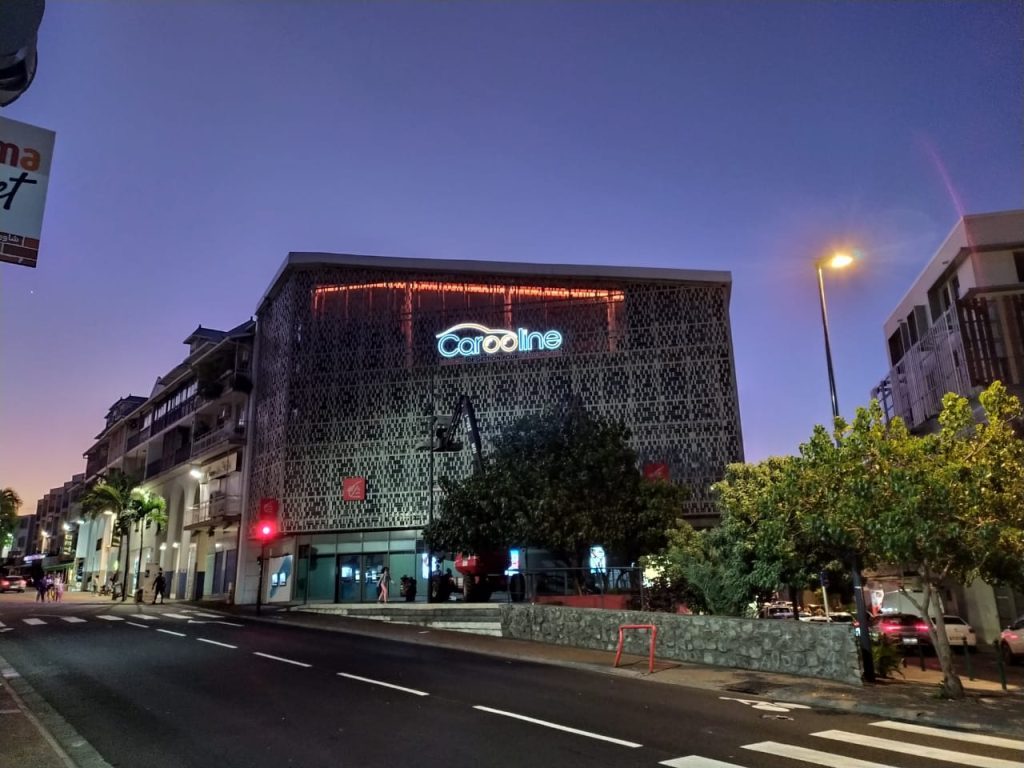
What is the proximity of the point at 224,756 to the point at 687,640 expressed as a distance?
1147 centimetres

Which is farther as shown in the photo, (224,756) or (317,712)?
(317,712)

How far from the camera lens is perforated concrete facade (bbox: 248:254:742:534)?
36000 millimetres

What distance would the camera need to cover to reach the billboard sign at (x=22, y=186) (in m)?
4.75

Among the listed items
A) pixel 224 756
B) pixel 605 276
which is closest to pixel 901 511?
pixel 224 756

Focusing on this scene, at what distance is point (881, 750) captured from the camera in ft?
27.5

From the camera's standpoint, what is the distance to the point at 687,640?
16.6 metres

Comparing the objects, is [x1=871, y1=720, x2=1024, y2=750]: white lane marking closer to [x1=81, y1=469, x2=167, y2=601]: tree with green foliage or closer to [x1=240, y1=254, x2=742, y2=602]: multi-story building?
[x1=240, y1=254, x2=742, y2=602]: multi-story building

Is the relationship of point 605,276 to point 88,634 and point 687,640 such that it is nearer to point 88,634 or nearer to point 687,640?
point 687,640

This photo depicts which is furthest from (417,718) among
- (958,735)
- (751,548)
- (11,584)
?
(11,584)

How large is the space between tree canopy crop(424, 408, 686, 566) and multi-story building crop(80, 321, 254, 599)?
70.2 feet

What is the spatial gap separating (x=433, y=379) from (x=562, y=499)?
15514 millimetres

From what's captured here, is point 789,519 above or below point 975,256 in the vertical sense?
below

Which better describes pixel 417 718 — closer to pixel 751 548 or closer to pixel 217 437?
pixel 751 548

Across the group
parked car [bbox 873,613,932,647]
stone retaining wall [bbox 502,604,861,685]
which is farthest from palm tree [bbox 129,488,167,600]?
parked car [bbox 873,613,932,647]
